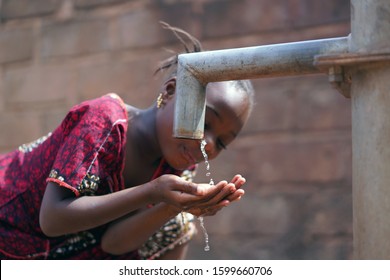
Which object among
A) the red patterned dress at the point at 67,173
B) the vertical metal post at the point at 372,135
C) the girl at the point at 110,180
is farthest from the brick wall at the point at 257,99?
the vertical metal post at the point at 372,135

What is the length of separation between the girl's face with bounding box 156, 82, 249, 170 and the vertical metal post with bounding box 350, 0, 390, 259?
93cm

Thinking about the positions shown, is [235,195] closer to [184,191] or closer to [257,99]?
[184,191]

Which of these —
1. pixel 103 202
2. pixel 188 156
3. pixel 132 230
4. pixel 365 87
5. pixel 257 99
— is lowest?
pixel 132 230

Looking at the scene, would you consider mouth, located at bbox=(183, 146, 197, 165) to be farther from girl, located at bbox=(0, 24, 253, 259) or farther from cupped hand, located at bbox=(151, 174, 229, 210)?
cupped hand, located at bbox=(151, 174, 229, 210)

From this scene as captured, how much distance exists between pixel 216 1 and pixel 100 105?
1692 millimetres

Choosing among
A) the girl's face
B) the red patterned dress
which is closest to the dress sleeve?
the red patterned dress

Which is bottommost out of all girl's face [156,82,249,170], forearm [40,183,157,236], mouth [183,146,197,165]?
forearm [40,183,157,236]

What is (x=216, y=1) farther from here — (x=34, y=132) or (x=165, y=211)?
(x=165, y=211)

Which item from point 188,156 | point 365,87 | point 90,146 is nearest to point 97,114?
point 90,146

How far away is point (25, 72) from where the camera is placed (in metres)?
4.52

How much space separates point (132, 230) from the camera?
2475 millimetres

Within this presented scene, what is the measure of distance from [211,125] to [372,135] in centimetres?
101

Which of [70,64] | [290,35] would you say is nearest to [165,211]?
[290,35]

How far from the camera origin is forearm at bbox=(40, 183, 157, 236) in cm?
206
